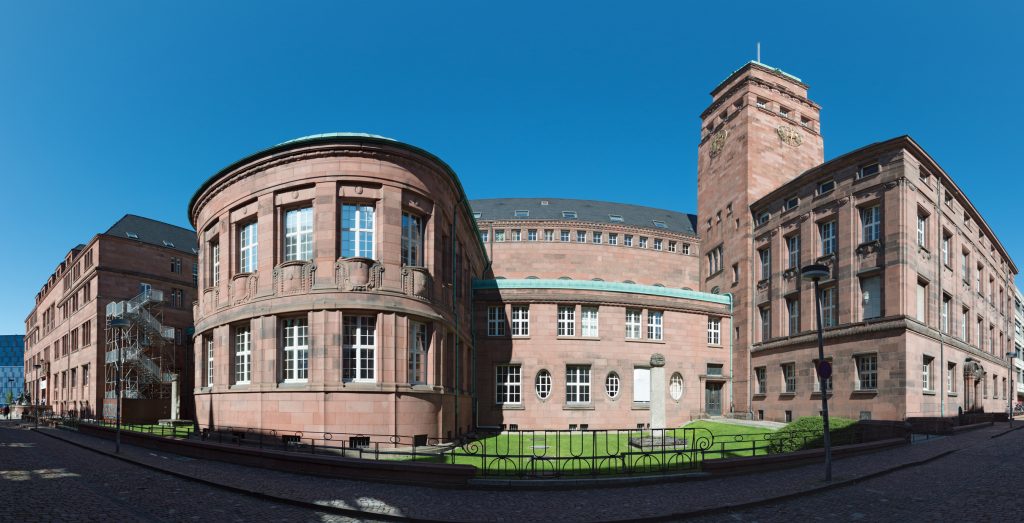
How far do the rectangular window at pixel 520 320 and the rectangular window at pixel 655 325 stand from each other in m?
8.06

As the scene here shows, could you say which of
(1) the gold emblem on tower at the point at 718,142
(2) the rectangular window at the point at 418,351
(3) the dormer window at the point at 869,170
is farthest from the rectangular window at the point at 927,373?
(2) the rectangular window at the point at 418,351

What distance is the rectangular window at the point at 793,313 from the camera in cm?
4138

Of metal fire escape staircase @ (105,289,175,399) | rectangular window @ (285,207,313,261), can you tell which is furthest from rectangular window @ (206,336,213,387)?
metal fire escape staircase @ (105,289,175,399)

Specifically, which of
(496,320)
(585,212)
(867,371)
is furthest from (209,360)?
(585,212)

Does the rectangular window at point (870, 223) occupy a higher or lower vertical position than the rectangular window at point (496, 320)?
higher

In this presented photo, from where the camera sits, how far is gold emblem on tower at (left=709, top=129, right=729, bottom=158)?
5181cm

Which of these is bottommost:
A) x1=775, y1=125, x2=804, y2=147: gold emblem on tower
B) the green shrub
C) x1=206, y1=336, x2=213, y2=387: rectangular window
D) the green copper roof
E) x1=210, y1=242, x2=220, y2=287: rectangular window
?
the green shrub

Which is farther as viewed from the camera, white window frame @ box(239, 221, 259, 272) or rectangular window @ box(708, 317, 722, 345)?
rectangular window @ box(708, 317, 722, 345)

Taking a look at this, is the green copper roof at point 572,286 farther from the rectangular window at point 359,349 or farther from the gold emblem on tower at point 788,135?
the rectangular window at point 359,349

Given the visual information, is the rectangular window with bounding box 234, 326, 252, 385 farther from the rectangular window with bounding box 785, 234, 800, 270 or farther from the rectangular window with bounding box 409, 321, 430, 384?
the rectangular window with bounding box 785, 234, 800, 270

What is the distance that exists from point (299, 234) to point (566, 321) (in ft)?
64.8

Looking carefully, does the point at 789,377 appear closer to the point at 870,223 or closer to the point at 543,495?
the point at 870,223

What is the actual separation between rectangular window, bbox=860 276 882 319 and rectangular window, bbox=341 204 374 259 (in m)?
27.3

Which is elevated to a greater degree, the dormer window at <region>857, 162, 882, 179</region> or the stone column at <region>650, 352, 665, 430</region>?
the dormer window at <region>857, 162, 882, 179</region>
